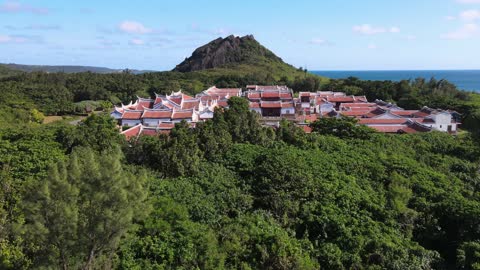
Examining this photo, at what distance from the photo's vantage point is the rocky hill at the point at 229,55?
379 feet

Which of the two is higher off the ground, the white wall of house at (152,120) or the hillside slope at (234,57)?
the hillside slope at (234,57)

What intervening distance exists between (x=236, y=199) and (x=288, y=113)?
31812mm

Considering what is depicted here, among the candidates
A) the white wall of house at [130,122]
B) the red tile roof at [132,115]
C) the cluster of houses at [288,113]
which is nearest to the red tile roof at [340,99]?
the cluster of houses at [288,113]

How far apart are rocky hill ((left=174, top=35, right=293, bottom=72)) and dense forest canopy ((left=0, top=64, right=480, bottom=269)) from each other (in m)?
88.6

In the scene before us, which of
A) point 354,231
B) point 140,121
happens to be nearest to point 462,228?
point 354,231

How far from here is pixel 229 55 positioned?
118 m

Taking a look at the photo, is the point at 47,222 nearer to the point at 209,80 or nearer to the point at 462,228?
the point at 462,228

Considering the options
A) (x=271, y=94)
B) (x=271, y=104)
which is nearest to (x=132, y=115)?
(x=271, y=104)

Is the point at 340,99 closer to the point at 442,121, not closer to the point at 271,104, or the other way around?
the point at 271,104

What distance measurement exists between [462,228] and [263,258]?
29.6ft

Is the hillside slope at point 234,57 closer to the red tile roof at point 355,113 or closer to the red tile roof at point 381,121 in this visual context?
the red tile roof at point 355,113

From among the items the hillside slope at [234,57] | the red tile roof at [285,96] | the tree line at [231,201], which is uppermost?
the hillside slope at [234,57]

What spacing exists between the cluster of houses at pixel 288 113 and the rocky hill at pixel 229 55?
197 ft

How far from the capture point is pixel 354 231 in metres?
14.7
